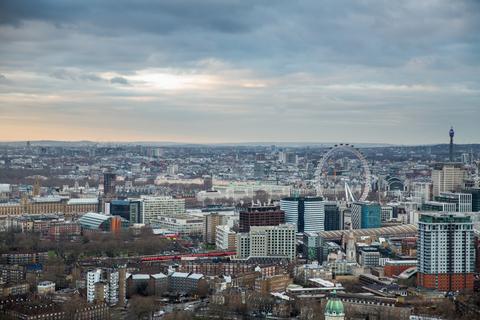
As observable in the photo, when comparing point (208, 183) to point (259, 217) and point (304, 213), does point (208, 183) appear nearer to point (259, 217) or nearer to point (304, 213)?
point (304, 213)

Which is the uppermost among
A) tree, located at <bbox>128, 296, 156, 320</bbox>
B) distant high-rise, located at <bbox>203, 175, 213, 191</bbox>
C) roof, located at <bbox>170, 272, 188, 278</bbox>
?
distant high-rise, located at <bbox>203, 175, 213, 191</bbox>

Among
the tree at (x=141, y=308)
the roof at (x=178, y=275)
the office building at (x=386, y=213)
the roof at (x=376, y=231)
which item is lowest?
the tree at (x=141, y=308)

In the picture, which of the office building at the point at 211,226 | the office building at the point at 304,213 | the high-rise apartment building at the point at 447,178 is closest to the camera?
the office building at the point at 211,226

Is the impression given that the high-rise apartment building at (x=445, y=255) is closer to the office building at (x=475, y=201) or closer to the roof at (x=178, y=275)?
the roof at (x=178, y=275)

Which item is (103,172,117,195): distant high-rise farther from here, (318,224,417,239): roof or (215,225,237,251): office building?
(318,224,417,239): roof

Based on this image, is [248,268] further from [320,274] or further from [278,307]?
[278,307]

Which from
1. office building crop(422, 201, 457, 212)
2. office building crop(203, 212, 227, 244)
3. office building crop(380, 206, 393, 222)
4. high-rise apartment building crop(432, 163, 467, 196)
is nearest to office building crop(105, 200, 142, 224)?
office building crop(203, 212, 227, 244)

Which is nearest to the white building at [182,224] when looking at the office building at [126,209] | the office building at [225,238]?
the office building at [126,209]
